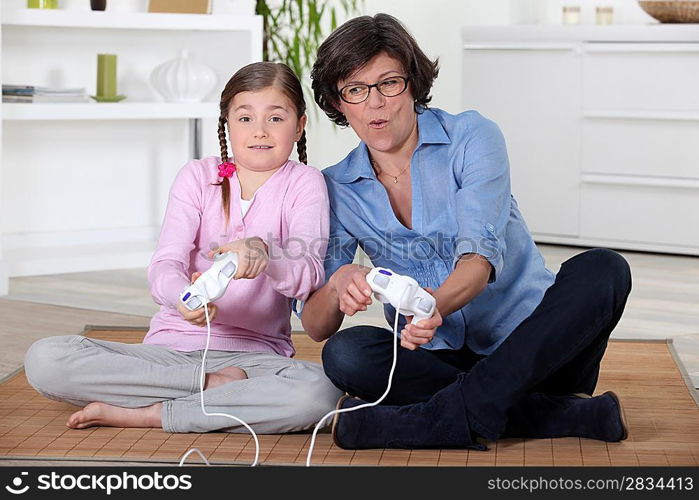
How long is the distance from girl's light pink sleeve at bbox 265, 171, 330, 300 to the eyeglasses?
19 cm

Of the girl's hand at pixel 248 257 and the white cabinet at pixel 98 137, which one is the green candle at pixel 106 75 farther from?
the girl's hand at pixel 248 257

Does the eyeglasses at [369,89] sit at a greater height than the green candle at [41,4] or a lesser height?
lesser

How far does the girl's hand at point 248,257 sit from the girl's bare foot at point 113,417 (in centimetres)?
32

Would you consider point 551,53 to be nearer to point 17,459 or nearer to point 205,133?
point 205,133

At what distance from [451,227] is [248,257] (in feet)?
1.14

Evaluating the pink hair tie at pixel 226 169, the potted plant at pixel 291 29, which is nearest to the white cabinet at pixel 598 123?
the potted plant at pixel 291 29

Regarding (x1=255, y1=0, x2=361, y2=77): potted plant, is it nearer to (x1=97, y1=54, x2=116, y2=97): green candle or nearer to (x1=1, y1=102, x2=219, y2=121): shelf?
(x1=1, y1=102, x2=219, y2=121): shelf

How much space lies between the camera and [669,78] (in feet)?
14.0

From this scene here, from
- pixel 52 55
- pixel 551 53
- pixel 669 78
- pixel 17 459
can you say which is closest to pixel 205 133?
pixel 52 55

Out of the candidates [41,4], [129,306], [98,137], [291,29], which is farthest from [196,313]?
[291,29]

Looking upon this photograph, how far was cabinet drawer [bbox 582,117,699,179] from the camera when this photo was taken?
4262 millimetres

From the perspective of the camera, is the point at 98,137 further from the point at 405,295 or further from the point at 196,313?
the point at 405,295
